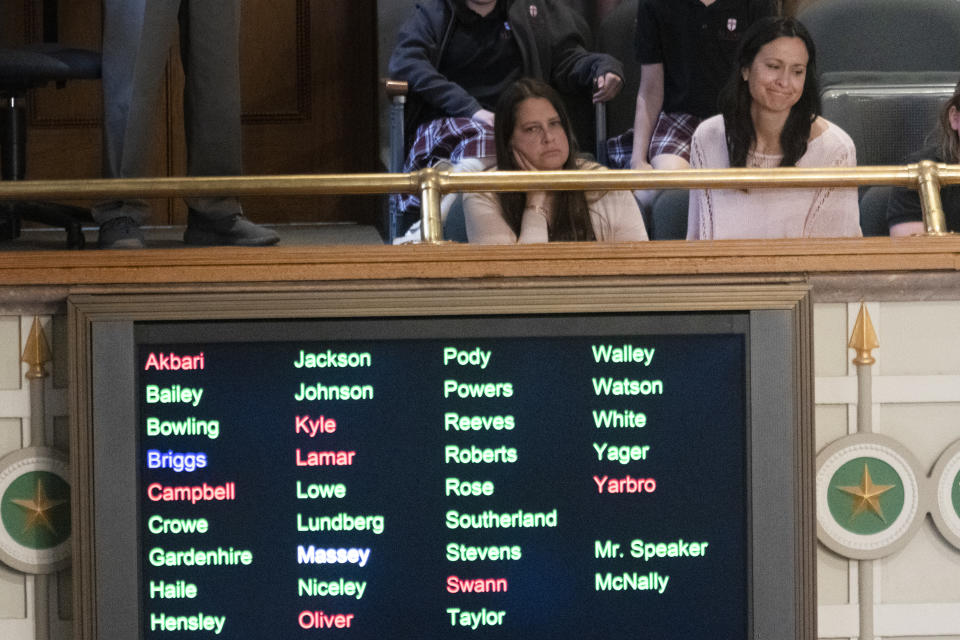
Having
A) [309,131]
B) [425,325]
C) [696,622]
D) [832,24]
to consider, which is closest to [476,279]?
[425,325]

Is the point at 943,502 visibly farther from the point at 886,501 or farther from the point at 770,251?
the point at 770,251

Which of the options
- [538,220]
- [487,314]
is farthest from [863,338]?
[538,220]

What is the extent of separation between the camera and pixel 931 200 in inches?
67.1

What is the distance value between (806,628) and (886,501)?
0.61 ft

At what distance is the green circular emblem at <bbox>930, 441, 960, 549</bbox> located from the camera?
5.30 feet

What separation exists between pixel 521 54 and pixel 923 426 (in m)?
2.23

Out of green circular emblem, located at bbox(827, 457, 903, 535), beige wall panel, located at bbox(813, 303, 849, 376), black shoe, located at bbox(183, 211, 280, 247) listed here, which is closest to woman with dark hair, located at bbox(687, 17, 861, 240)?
beige wall panel, located at bbox(813, 303, 849, 376)

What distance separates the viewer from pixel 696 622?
60.9 inches

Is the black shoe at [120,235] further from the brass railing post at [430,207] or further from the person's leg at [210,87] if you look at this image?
the brass railing post at [430,207]

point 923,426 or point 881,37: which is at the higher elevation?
point 881,37

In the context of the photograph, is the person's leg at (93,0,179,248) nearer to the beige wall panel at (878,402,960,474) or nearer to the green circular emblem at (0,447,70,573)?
the green circular emblem at (0,447,70,573)

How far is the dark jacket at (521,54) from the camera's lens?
137 inches

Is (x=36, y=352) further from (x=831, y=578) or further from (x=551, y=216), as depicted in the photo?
(x=831, y=578)

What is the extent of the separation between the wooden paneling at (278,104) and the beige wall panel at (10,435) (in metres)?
2.95
